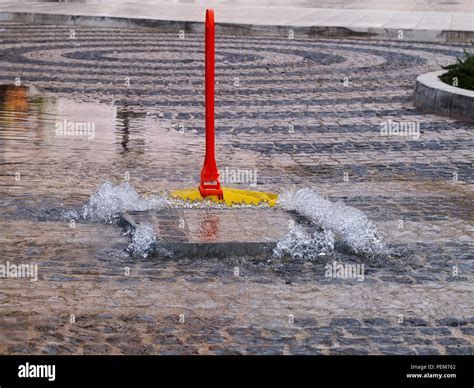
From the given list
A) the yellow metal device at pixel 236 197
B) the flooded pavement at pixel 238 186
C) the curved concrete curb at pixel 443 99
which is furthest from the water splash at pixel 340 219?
the curved concrete curb at pixel 443 99

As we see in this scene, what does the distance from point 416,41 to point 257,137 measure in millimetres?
9073

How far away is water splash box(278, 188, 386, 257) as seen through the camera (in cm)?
672

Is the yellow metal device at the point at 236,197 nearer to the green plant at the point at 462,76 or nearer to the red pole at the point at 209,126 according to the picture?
the red pole at the point at 209,126

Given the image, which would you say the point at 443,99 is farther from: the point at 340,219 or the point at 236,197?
the point at 340,219

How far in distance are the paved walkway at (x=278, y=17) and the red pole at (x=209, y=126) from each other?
1200cm

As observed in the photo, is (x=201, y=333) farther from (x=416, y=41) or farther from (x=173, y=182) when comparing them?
(x=416, y=41)

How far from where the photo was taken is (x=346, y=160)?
948 centimetres

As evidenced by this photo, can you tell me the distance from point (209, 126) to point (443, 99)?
476 centimetres

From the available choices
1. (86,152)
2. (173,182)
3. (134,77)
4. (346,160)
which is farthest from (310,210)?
(134,77)

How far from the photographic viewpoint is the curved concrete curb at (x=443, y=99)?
11367mm

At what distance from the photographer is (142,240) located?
21.8ft

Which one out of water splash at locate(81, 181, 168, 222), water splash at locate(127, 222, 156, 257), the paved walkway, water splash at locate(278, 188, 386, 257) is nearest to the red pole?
water splash at locate(81, 181, 168, 222)

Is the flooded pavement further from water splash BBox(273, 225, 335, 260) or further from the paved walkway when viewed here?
the paved walkway
